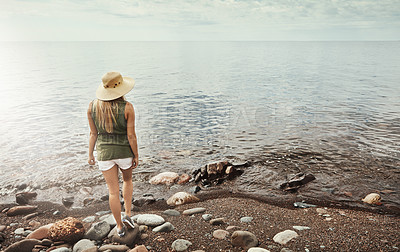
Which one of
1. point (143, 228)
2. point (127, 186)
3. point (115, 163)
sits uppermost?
point (115, 163)

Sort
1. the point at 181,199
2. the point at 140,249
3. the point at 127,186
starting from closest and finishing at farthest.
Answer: the point at 140,249 < the point at 127,186 < the point at 181,199

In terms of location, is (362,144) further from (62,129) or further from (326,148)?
(62,129)

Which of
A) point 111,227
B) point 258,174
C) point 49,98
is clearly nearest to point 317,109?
point 258,174

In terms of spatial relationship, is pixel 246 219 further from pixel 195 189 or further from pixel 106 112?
pixel 106 112

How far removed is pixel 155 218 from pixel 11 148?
8.51 metres

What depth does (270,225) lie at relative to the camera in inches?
205

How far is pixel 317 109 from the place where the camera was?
17641mm

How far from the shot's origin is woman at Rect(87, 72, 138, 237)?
4.46m

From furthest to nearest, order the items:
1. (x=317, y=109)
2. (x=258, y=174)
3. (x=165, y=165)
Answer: (x=317, y=109), (x=165, y=165), (x=258, y=174)

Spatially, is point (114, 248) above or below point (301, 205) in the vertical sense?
above

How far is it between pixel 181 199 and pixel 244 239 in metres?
2.30

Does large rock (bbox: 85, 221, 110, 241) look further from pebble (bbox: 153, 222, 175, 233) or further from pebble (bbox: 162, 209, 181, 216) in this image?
pebble (bbox: 162, 209, 181, 216)

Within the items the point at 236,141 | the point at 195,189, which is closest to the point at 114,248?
the point at 195,189

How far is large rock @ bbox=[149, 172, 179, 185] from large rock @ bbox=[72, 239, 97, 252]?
3.20 metres
